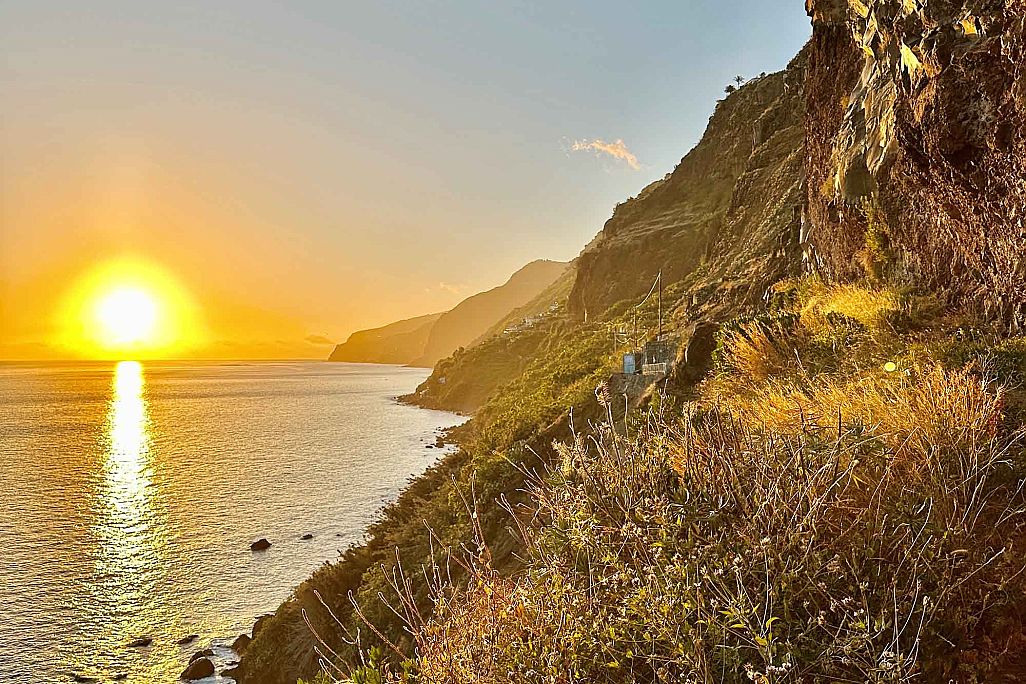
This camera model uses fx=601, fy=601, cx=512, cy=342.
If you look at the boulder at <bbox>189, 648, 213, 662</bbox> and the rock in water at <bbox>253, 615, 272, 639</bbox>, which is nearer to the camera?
the boulder at <bbox>189, 648, 213, 662</bbox>

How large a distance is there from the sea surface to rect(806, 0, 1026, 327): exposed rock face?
2273 centimetres

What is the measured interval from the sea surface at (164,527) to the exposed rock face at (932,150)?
22.7m

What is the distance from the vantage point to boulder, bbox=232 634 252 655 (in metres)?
20.1

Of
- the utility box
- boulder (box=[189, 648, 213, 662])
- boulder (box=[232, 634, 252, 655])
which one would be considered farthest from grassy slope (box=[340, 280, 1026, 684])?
boulder (box=[189, 648, 213, 662])

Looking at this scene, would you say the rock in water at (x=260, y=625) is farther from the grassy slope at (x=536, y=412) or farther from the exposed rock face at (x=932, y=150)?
the exposed rock face at (x=932, y=150)

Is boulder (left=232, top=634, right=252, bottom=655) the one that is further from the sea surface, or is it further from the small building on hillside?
the small building on hillside

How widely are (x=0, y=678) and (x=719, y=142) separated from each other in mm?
82307

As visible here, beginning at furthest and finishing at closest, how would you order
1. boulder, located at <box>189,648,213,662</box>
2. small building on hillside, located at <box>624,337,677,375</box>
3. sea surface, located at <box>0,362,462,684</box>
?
sea surface, located at <box>0,362,462,684</box>
boulder, located at <box>189,648,213,662</box>
small building on hillside, located at <box>624,337,677,375</box>

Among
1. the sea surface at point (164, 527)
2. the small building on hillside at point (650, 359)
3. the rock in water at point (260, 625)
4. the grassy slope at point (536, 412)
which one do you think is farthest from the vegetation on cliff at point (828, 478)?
the sea surface at point (164, 527)

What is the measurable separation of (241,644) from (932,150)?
23.4m

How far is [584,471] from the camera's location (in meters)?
5.10

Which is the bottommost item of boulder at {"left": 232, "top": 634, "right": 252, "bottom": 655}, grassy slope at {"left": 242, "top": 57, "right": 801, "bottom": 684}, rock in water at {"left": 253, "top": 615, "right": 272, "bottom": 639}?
boulder at {"left": 232, "top": 634, "right": 252, "bottom": 655}

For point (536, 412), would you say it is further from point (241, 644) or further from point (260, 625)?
point (241, 644)

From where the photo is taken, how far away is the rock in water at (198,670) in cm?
1878
